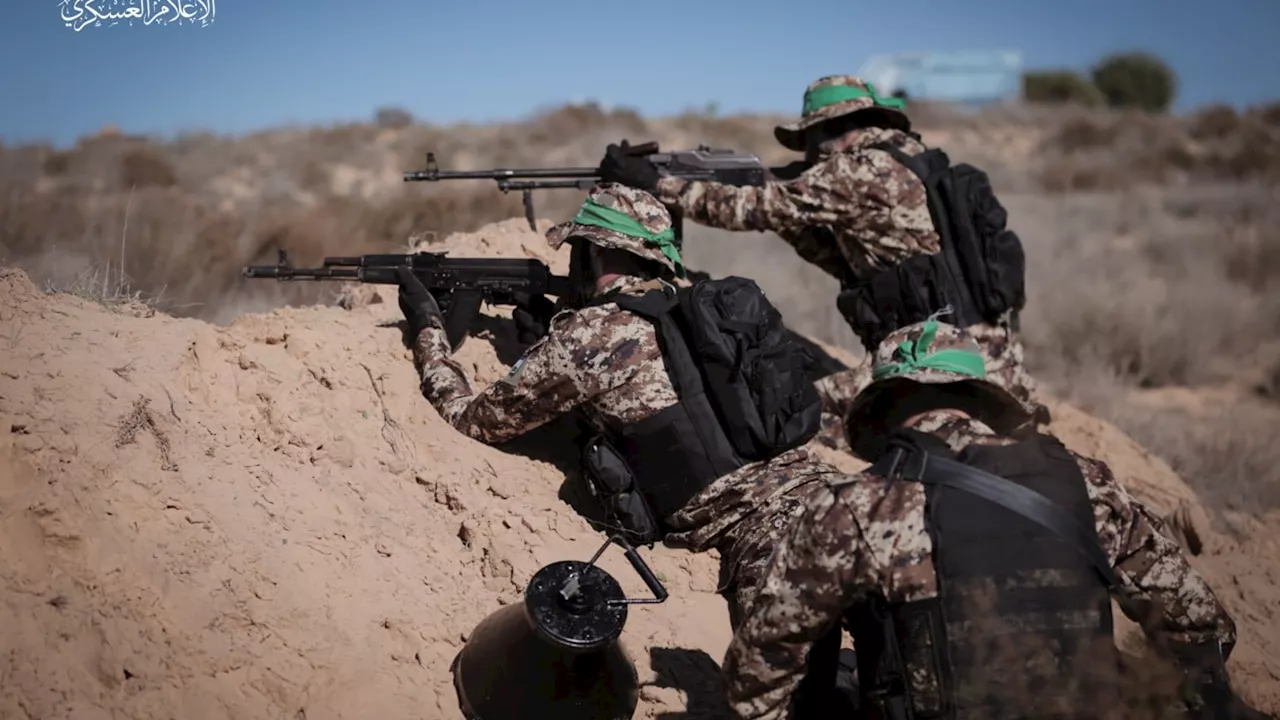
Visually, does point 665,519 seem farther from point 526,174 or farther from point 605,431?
point 526,174

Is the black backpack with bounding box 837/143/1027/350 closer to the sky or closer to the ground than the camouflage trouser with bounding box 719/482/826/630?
closer to the sky

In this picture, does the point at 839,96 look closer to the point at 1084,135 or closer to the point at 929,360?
the point at 929,360

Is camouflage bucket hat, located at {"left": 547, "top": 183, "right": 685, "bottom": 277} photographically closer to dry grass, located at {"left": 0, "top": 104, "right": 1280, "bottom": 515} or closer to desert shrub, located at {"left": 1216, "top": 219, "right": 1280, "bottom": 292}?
dry grass, located at {"left": 0, "top": 104, "right": 1280, "bottom": 515}

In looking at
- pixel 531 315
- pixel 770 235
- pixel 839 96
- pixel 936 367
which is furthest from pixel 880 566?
pixel 770 235

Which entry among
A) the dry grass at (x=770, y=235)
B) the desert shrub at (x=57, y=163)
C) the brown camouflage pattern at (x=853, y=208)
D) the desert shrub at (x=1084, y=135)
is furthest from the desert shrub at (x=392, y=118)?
the brown camouflage pattern at (x=853, y=208)

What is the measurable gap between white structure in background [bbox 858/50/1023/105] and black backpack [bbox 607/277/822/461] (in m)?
38.3

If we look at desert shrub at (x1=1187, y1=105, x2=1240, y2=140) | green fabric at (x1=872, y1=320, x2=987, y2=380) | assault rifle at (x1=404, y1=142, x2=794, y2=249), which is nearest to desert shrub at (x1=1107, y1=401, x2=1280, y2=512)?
assault rifle at (x1=404, y1=142, x2=794, y2=249)

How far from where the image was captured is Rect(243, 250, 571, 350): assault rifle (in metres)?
5.51

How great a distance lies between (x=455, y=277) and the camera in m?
5.61

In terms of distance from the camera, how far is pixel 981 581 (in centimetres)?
294

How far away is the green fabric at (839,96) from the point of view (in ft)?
20.7

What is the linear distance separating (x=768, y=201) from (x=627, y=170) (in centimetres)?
83

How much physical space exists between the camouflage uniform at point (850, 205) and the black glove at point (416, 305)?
159 centimetres

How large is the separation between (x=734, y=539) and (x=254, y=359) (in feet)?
7.21
